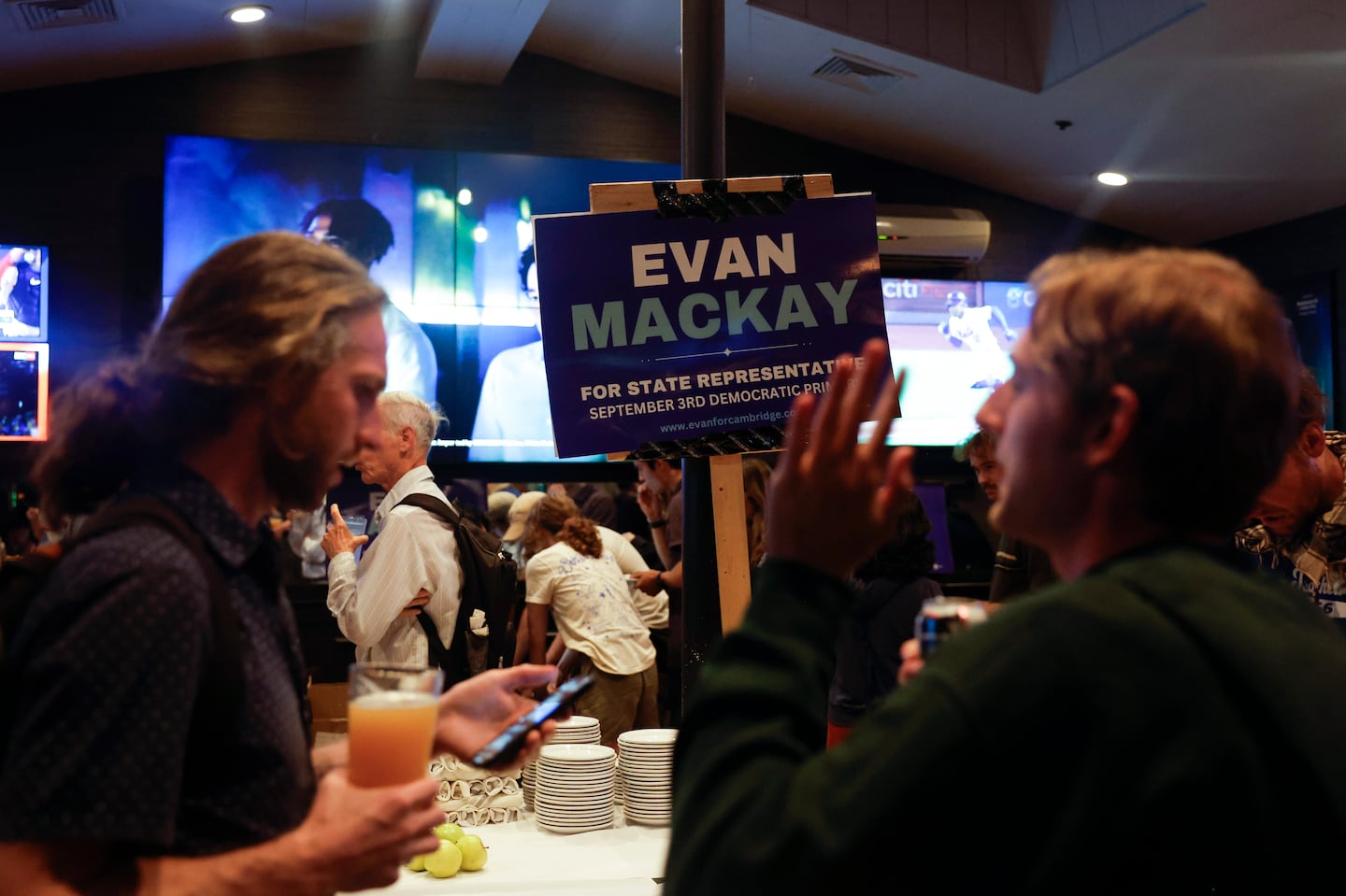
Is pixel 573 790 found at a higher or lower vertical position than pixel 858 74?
lower

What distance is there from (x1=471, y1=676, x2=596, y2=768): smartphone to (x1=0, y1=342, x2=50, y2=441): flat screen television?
5.46 meters

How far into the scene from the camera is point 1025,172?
7.38m

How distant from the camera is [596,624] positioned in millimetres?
5043

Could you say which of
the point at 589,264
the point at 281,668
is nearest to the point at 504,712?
the point at 281,668

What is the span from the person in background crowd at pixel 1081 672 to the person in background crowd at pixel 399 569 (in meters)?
2.50

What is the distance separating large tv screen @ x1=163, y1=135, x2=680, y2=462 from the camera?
6172mm

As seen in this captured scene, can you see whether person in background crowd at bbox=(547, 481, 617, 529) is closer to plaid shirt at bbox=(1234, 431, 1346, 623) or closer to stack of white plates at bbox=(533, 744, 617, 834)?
stack of white plates at bbox=(533, 744, 617, 834)

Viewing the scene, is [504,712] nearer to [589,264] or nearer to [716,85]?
[589,264]

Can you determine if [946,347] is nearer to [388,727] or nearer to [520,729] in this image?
[520,729]

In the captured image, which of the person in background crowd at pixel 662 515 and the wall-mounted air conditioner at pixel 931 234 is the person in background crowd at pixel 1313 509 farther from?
the wall-mounted air conditioner at pixel 931 234

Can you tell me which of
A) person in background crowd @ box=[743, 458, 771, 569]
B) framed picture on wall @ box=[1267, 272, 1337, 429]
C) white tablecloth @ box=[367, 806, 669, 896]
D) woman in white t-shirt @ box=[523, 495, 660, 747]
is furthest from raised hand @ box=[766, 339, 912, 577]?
framed picture on wall @ box=[1267, 272, 1337, 429]

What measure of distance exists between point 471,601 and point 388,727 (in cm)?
240

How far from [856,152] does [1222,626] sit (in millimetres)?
7153

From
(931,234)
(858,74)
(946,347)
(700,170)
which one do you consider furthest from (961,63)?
(700,170)
